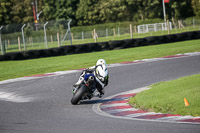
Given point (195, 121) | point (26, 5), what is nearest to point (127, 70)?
point (195, 121)

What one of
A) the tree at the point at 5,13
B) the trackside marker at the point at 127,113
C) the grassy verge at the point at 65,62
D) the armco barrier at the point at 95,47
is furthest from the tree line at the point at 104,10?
the trackside marker at the point at 127,113

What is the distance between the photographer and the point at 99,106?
32.3ft

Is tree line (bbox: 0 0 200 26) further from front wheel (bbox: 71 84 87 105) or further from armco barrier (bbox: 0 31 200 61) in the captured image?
front wheel (bbox: 71 84 87 105)

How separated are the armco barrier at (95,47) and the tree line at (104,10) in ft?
119

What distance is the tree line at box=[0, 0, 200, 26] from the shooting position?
65375 mm

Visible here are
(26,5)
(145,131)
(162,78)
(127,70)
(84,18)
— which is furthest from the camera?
(26,5)

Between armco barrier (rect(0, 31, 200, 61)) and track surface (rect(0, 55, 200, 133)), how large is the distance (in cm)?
862

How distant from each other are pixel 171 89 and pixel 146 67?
728 centimetres

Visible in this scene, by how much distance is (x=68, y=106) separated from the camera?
994 centimetres

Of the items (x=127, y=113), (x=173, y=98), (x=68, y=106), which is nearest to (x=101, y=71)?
(x=68, y=106)

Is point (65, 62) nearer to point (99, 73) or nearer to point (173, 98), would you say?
point (99, 73)

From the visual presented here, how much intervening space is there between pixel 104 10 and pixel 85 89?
184 ft

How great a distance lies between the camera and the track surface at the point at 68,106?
23.3 feet

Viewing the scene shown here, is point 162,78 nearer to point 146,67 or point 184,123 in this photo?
point 146,67
